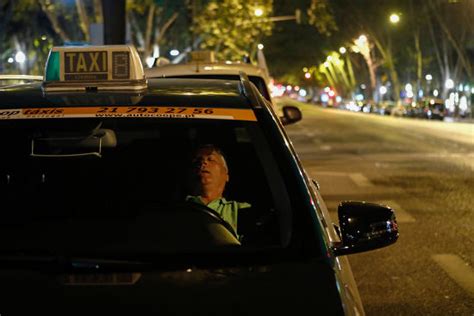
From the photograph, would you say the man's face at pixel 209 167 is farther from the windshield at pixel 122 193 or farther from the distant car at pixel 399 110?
the distant car at pixel 399 110

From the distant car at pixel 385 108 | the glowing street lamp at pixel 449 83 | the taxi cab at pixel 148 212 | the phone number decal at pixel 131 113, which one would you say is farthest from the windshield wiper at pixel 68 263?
the distant car at pixel 385 108

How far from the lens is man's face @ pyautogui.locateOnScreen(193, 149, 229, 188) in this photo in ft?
13.1

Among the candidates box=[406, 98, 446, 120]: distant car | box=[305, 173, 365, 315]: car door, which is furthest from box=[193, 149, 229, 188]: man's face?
box=[406, 98, 446, 120]: distant car

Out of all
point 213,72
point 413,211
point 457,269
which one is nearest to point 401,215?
point 413,211

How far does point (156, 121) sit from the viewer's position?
11.6 feet

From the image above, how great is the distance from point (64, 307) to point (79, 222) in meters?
0.65

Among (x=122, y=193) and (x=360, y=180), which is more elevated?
(x=122, y=193)

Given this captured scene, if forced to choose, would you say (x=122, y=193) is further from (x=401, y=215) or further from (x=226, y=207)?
(x=401, y=215)

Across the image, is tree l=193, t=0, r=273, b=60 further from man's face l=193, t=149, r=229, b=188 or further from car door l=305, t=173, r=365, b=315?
car door l=305, t=173, r=365, b=315

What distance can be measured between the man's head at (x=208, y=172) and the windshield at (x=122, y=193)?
0.04 m

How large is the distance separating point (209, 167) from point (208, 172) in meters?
0.02

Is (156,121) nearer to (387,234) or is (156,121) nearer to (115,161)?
(115,161)

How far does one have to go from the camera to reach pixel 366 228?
3.53 meters

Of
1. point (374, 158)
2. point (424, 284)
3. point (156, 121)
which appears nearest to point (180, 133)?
point (156, 121)
